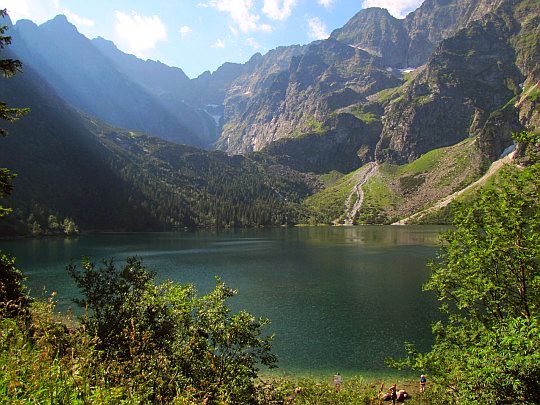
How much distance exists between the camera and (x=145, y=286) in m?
24.0

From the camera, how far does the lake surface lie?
50688 mm

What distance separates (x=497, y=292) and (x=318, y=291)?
65436 millimetres

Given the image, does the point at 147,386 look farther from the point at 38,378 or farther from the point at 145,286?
the point at 145,286

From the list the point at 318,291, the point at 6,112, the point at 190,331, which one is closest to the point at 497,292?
the point at 190,331

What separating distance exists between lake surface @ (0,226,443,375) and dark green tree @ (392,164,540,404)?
17.2m

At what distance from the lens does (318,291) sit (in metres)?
85.6

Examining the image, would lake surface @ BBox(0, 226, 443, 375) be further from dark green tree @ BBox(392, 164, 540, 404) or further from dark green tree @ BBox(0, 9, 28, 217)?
dark green tree @ BBox(392, 164, 540, 404)

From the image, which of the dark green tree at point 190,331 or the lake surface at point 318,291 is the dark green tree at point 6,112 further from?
the lake surface at point 318,291

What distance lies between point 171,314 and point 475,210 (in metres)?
20.5

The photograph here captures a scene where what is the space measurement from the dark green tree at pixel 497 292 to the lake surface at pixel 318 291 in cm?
1717

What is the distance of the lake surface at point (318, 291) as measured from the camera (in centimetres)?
5069

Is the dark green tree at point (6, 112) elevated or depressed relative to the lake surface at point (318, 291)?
elevated

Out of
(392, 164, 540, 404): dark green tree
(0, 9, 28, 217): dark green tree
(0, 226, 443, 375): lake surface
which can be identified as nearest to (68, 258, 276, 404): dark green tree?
(0, 9, 28, 217): dark green tree

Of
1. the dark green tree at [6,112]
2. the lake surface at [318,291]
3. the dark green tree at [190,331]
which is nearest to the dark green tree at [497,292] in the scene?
the dark green tree at [190,331]
